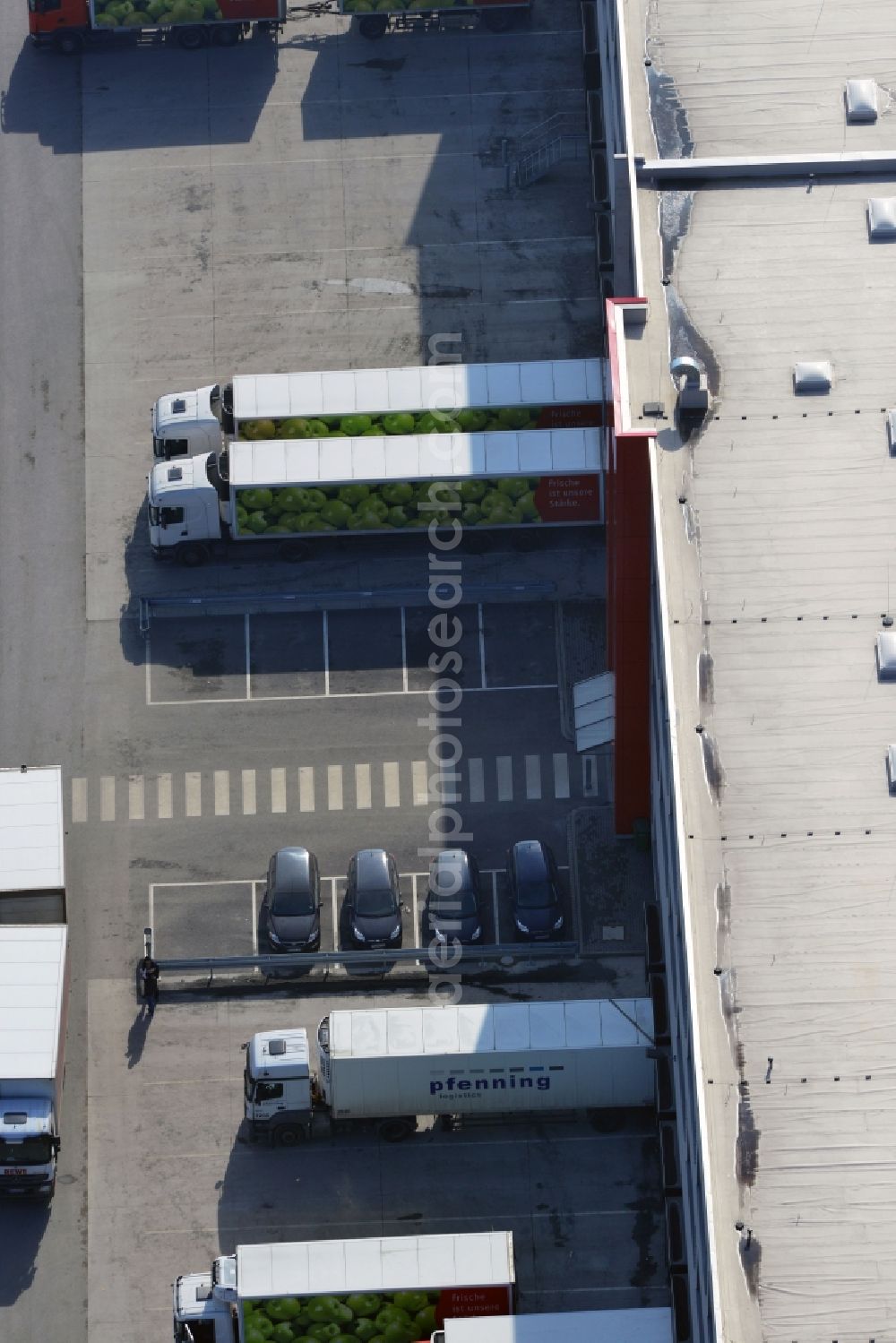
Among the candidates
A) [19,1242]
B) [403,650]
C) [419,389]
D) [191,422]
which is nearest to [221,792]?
[403,650]

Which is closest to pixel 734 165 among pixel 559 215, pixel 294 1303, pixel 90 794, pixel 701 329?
pixel 701 329

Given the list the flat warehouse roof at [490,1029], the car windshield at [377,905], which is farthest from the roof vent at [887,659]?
the car windshield at [377,905]

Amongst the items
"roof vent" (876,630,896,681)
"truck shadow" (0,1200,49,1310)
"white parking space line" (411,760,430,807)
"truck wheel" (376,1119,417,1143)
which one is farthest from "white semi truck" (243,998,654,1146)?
"roof vent" (876,630,896,681)

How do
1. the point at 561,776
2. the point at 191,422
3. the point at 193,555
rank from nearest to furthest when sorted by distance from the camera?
the point at 561,776
the point at 193,555
the point at 191,422

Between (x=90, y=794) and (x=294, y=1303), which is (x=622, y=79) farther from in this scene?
(x=294, y=1303)

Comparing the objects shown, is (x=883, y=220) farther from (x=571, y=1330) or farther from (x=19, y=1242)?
(x=19, y=1242)

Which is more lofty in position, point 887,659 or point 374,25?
point 374,25

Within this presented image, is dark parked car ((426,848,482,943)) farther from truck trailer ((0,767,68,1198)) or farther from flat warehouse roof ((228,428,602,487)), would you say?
flat warehouse roof ((228,428,602,487))
